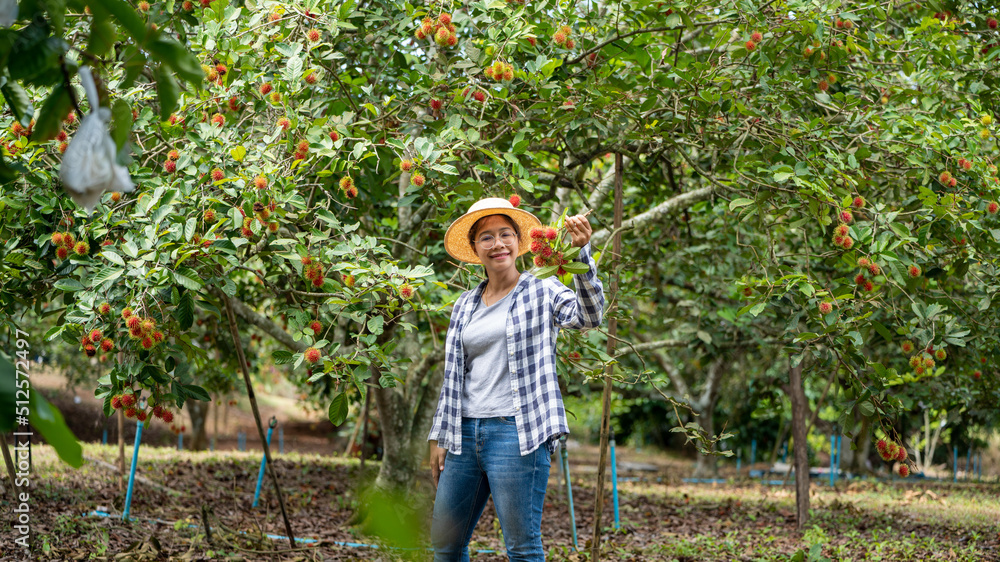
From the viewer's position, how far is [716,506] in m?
6.26

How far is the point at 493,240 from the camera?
91.3 inches

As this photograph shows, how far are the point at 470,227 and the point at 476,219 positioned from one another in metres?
0.10

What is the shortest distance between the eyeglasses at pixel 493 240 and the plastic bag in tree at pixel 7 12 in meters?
1.53

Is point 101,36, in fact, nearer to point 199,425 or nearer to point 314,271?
point 314,271

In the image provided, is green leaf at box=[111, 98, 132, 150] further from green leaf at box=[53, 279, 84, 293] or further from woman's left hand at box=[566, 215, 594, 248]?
green leaf at box=[53, 279, 84, 293]

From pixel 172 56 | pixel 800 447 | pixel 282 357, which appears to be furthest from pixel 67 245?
pixel 800 447

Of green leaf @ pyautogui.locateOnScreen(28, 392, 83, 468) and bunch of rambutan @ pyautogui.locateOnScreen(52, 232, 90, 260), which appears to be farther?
bunch of rambutan @ pyautogui.locateOnScreen(52, 232, 90, 260)

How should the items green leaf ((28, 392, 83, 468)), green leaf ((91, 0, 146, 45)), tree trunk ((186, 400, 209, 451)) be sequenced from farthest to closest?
tree trunk ((186, 400, 209, 451)) < green leaf ((91, 0, 146, 45)) < green leaf ((28, 392, 83, 468))

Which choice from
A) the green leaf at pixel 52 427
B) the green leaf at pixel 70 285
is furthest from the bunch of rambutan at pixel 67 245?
the green leaf at pixel 52 427

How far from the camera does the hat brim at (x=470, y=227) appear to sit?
2.37 metres

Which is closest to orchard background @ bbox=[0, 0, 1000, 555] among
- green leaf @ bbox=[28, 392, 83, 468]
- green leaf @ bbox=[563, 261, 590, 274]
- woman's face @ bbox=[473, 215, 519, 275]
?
woman's face @ bbox=[473, 215, 519, 275]

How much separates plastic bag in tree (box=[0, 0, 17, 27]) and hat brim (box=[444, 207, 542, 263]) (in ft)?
5.02

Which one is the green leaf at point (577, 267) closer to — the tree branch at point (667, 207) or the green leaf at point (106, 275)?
the green leaf at point (106, 275)

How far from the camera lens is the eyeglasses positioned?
231cm
